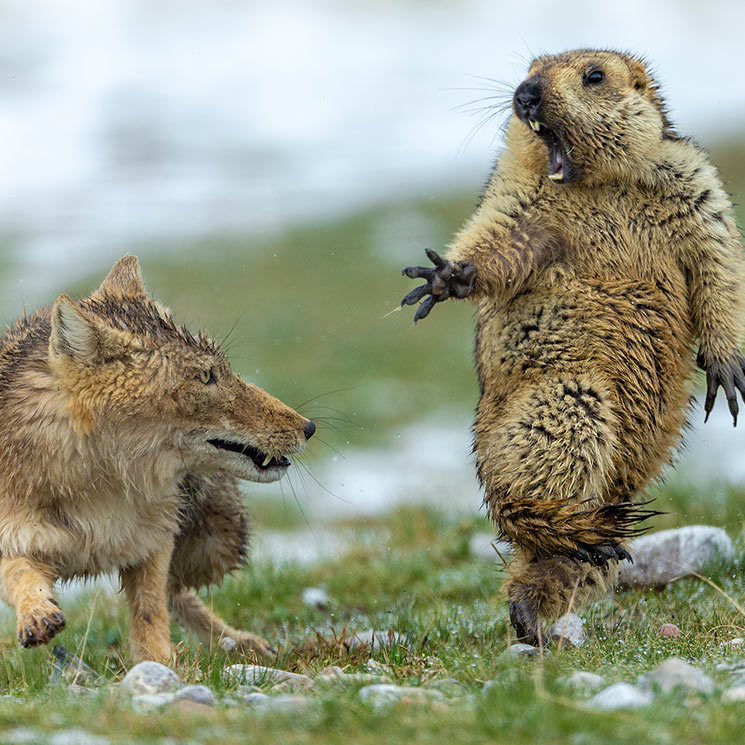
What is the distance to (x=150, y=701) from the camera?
12.7 ft

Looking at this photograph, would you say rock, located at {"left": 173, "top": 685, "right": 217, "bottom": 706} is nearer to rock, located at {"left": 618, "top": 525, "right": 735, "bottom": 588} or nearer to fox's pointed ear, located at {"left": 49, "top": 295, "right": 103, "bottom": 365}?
fox's pointed ear, located at {"left": 49, "top": 295, "right": 103, "bottom": 365}

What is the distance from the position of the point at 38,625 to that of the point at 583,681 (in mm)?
2303

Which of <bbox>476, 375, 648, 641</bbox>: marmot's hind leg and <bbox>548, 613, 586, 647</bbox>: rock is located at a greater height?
<bbox>476, 375, 648, 641</bbox>: marmot's hind leg

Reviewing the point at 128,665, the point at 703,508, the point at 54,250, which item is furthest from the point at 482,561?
the point at 54,250

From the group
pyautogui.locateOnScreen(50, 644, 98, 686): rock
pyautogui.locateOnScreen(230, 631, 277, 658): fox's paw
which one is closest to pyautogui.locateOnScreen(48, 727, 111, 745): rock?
pyautogui.locateOnScreen(50, 644, 98, 686): rock

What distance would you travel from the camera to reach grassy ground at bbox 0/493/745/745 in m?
3.26

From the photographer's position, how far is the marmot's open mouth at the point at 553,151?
5758 mm

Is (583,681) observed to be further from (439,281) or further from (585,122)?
(585,122)

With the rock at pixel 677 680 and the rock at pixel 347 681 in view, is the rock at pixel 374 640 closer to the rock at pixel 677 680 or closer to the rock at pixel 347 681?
the rock at pixel 347 681

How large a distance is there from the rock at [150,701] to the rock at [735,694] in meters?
1.93

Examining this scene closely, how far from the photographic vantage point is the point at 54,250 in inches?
1494

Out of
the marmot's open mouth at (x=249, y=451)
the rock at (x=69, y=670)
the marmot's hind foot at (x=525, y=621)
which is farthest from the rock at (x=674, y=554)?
the rock at (x=69, y=670)

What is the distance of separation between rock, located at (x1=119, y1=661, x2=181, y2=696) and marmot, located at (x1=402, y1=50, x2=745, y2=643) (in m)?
1.88

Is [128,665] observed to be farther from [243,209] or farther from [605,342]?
[243,209]
